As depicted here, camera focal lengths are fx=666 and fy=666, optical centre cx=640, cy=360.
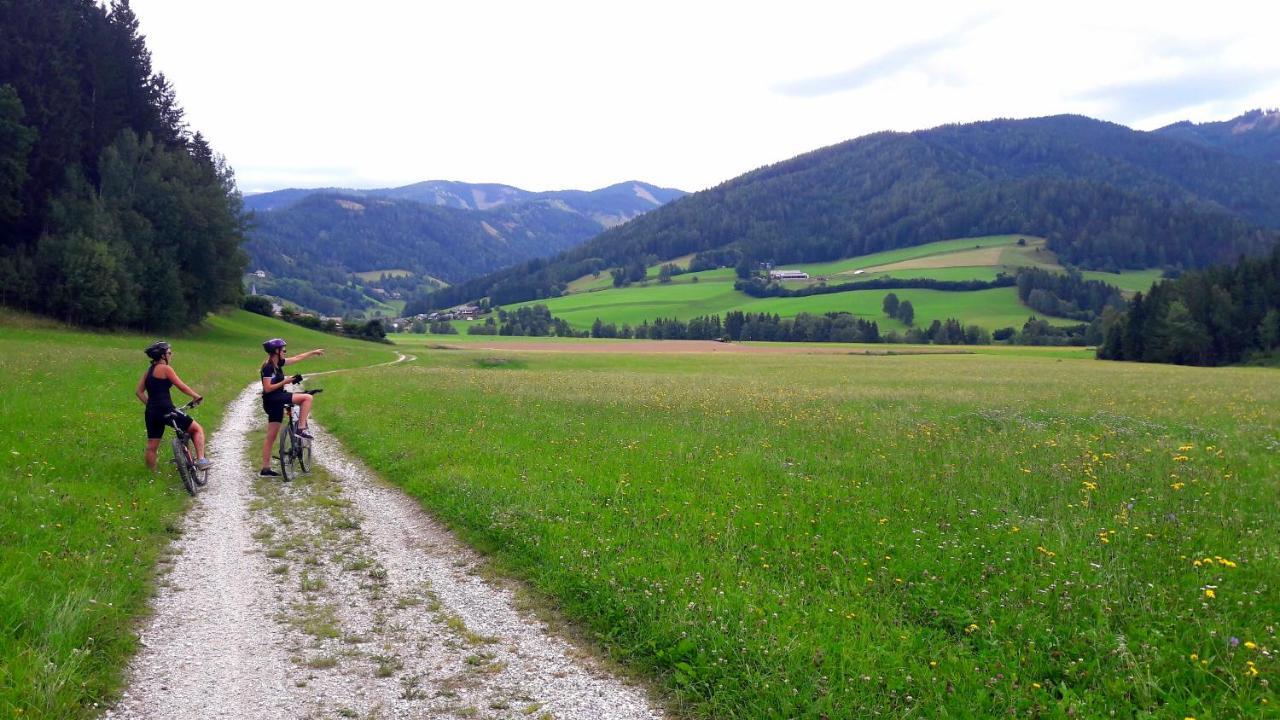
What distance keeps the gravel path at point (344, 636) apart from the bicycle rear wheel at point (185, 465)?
1512 mm

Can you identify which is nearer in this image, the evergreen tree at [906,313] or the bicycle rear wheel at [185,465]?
the bicycle rear wheel at [185,465]

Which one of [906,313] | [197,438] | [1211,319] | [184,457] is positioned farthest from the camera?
[906,313]

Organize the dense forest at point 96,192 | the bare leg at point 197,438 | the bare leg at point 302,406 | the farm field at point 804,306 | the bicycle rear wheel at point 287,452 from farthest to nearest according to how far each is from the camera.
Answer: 1. the farm field at point 804,306
2. the dense forest at point 96,192
3. the bare leg at point 302,406
4. the bicycle rear wheel at point 287,452
5. the bare leg at point 197,438

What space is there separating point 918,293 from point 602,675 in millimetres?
172174

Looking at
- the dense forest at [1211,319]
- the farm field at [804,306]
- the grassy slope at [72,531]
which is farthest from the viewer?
the farm field at [804,306]

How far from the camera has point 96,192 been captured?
184ft

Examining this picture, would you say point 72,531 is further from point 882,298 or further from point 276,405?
point 882,298

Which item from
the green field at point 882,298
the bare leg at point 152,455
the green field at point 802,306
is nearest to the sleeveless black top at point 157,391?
the bare leg at point 152,455

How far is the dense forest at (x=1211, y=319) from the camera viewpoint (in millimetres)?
75938

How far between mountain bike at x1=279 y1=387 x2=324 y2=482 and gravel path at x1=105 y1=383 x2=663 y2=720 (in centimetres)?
278

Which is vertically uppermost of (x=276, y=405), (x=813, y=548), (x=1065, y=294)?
(x=1065, y=294)

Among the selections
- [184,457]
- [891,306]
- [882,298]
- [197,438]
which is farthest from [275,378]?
[882,298]

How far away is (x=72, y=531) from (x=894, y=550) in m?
11.7

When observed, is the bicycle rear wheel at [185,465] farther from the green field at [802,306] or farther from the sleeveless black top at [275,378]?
the green field at [802,306]
